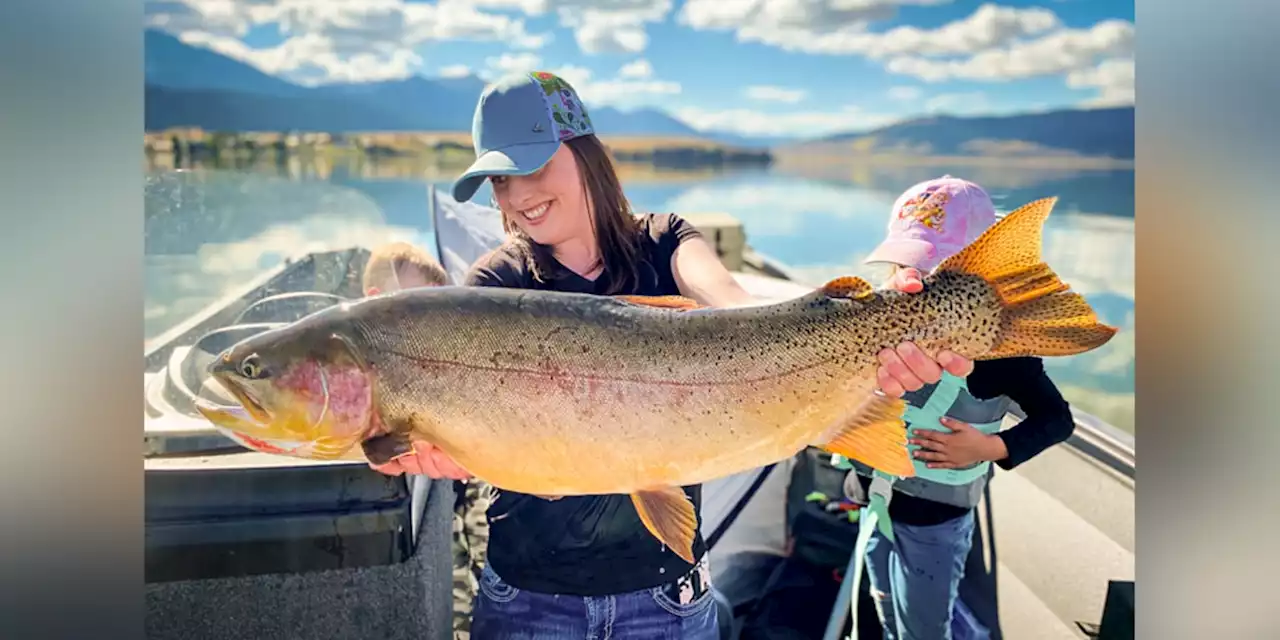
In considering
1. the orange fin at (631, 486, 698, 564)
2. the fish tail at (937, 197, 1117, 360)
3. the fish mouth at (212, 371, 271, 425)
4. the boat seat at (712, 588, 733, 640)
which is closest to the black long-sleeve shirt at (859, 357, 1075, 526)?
the fish tail at (937, 197, 1117, 360)

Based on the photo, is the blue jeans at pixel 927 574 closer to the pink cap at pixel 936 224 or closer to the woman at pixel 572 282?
the pink cap at pixel 936 224

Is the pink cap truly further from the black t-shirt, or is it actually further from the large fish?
the black t-shirt

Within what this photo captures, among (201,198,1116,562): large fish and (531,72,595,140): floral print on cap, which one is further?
(531,72,595,140): floral print on cap

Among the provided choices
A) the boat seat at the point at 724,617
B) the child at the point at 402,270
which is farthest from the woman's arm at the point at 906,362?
the child at the point at 402,270

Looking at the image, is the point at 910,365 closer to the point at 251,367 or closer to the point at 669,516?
the point at 669,516

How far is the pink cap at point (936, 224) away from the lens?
257 centimetres

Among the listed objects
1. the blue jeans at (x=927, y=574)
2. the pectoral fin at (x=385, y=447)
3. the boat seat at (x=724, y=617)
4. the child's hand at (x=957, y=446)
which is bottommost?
the boat seat at (x=724, y=617)

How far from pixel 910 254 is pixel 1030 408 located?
55 cm

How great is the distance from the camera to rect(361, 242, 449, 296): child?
3857 millimetres

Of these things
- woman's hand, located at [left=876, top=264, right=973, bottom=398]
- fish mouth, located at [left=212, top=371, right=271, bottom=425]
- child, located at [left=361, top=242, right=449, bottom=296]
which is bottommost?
fish mouth, located at [left=212, top=371, right=271, bottom=425]

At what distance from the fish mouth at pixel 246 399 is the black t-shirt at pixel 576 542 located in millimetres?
543
